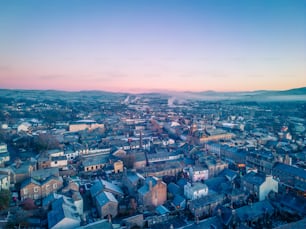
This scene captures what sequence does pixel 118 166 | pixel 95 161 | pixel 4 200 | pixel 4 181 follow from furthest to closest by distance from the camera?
pixel 95 161
pixel 118 166
pixel 4 181
pixel 4 200

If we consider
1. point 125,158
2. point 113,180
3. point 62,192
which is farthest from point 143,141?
point 62,192

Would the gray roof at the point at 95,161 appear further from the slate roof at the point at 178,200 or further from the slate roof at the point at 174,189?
the slate roof at the point at 178,200

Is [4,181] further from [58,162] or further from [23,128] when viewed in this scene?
[23,128]

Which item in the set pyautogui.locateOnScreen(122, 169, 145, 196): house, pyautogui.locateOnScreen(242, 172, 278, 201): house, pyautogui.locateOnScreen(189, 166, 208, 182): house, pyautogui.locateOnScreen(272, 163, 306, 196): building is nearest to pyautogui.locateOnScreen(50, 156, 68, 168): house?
pyautogui.locateOnScreen(122, 169, 145, 196): house

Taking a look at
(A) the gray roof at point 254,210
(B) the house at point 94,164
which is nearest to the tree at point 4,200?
(B) the house at point 94,164

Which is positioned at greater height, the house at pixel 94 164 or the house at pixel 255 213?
the house at pixel 255 213

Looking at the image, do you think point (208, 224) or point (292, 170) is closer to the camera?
point (208, 224)

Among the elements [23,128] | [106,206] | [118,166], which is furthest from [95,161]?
[23,128]
